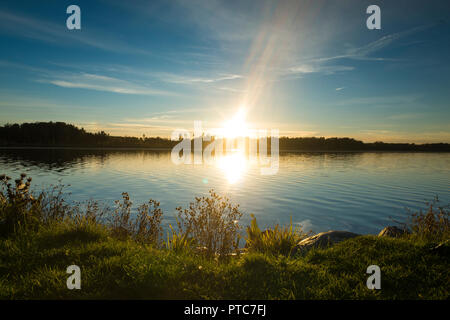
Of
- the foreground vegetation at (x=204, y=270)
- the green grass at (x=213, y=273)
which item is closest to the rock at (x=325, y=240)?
the foreground vegetation at (x=204, y=270)

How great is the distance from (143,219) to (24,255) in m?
3.70

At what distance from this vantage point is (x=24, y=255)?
5984mm

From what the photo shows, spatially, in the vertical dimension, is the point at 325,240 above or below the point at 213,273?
below

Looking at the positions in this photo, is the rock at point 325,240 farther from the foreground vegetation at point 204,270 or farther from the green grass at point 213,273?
the green grass at point 213,273

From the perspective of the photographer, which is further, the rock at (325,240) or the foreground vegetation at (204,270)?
the rock at (325,240)

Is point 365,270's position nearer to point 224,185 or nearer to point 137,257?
point 137,257

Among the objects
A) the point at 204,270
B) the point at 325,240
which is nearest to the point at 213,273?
the point at 204,270

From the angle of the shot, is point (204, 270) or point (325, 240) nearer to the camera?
point (204, 270)

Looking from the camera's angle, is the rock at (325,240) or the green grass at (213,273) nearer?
the green grass at (213,273)

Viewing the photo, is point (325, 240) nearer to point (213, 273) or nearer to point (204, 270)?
point (213, 273)

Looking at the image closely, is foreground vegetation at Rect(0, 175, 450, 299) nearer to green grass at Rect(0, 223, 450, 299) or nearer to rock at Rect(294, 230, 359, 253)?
green grass at Rect(0, 223, 450, 299)

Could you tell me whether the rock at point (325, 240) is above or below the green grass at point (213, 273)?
below
